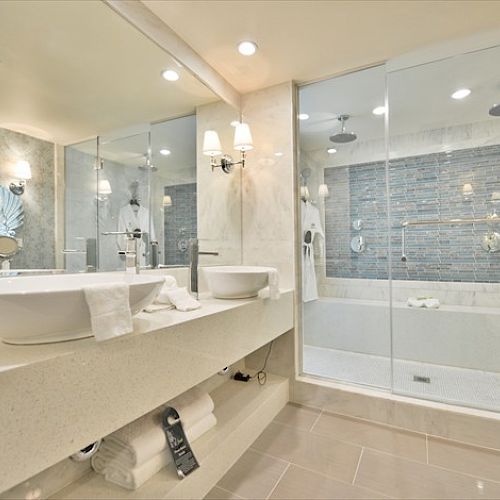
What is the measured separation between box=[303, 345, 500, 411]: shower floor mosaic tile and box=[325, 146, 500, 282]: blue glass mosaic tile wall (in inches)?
35.2

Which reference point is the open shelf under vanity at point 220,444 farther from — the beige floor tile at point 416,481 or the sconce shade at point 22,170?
the sconce shade at point 22,170

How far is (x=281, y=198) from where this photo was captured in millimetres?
2371

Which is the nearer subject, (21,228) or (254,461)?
(21,228)

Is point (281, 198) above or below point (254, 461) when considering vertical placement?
above

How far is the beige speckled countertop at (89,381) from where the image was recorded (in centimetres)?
71

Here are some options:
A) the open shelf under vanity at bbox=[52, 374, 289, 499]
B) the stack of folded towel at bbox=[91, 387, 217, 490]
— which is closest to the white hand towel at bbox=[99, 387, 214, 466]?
the stack of folded towel at bbox=[91, 387, 217, 490]

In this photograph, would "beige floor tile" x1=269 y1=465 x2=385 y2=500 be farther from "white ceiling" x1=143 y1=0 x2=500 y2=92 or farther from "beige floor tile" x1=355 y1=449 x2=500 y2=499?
"white ceiling" x1=143 y1=0 x2=500 y2=92

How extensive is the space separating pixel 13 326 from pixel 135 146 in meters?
1.23

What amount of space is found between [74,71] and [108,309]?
123cm

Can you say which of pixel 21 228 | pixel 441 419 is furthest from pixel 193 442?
pixel 441 419

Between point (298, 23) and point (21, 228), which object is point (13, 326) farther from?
point (298, 23)

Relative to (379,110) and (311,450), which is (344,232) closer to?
(379,110)

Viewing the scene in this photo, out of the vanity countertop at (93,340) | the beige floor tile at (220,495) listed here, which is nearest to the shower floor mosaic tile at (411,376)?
the beige floor tile at (220,495)

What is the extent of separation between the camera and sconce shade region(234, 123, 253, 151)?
7.64ft
